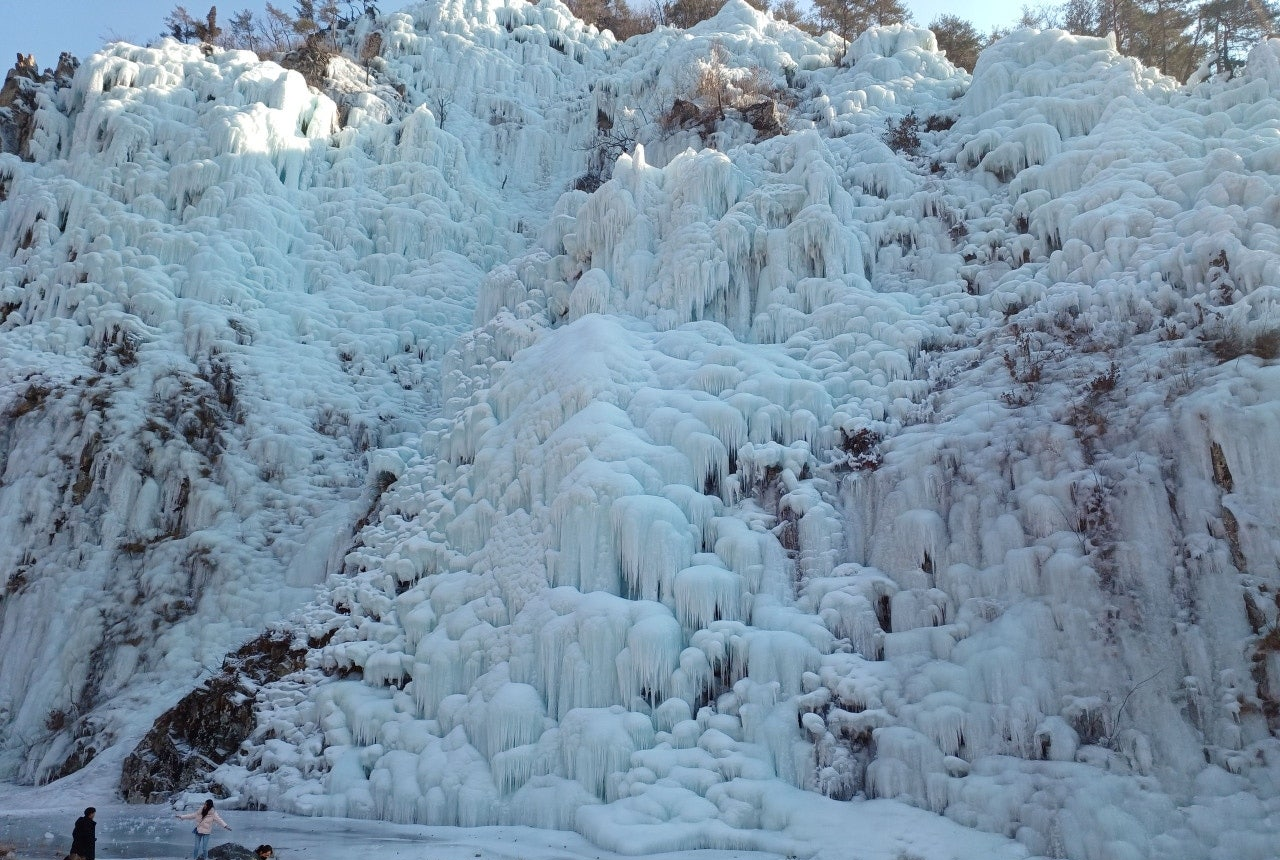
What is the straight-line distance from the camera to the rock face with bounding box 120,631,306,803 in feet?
35.0

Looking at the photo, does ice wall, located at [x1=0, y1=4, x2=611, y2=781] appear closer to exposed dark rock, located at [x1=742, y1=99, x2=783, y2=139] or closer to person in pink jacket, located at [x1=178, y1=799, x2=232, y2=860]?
person in pink jacket, located at [x1=178, y1=799, x2=232, y2=860]

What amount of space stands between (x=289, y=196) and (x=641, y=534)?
12810mm

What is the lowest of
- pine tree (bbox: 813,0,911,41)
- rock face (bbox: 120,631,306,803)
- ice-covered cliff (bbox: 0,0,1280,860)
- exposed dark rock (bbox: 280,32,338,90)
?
rock face (bbox: 120,631,306,803)

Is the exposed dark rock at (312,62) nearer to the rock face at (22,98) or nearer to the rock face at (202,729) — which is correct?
the rock face at (22,98)

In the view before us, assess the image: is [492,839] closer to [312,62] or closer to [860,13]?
[312,62]

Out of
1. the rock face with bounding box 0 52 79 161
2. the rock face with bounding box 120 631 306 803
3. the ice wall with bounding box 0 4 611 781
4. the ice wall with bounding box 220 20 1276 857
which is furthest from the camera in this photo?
the rock face with bounding box 0 52 79 161

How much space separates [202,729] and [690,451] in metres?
6.96

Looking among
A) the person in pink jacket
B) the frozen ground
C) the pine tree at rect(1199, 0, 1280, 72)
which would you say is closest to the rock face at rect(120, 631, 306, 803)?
the frozen ground

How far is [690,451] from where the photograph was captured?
434 inches

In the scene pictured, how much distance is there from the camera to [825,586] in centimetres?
Result: 981

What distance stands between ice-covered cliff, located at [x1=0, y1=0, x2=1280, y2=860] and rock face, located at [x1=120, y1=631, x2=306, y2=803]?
0.39m

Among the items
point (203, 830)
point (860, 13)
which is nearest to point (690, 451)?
point (203, 830)

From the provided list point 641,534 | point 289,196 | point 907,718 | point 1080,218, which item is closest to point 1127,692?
point 907,718

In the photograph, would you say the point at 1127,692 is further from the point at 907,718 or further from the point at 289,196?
the point at 289,196
